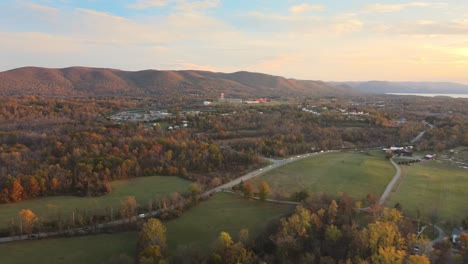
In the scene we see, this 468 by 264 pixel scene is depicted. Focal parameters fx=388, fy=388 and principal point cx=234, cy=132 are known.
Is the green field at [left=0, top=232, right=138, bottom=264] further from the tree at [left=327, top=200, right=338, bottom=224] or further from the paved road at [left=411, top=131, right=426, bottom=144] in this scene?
the paved road at [left=411, top=131, right=426, bottom=144]

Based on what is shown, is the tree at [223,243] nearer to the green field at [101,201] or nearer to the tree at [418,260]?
the tree at [418,260]

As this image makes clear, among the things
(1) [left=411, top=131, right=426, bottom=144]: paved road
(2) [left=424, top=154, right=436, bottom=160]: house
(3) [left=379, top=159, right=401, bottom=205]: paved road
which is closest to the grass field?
(3) [left=379, top=159, right=401, bottom=205]: paved road

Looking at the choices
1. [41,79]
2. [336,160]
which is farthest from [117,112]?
[41,79]

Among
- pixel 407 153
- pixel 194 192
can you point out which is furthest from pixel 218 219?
pixel 407 153

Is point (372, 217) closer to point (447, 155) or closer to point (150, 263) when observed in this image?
point (150, 263)

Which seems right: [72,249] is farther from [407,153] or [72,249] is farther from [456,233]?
[407,153]

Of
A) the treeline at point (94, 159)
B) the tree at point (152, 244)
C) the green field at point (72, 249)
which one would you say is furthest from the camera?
the treeline at point (94, 159)

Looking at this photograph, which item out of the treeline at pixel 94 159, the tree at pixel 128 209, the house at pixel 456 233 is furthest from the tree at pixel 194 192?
the house at pixel 456 233
